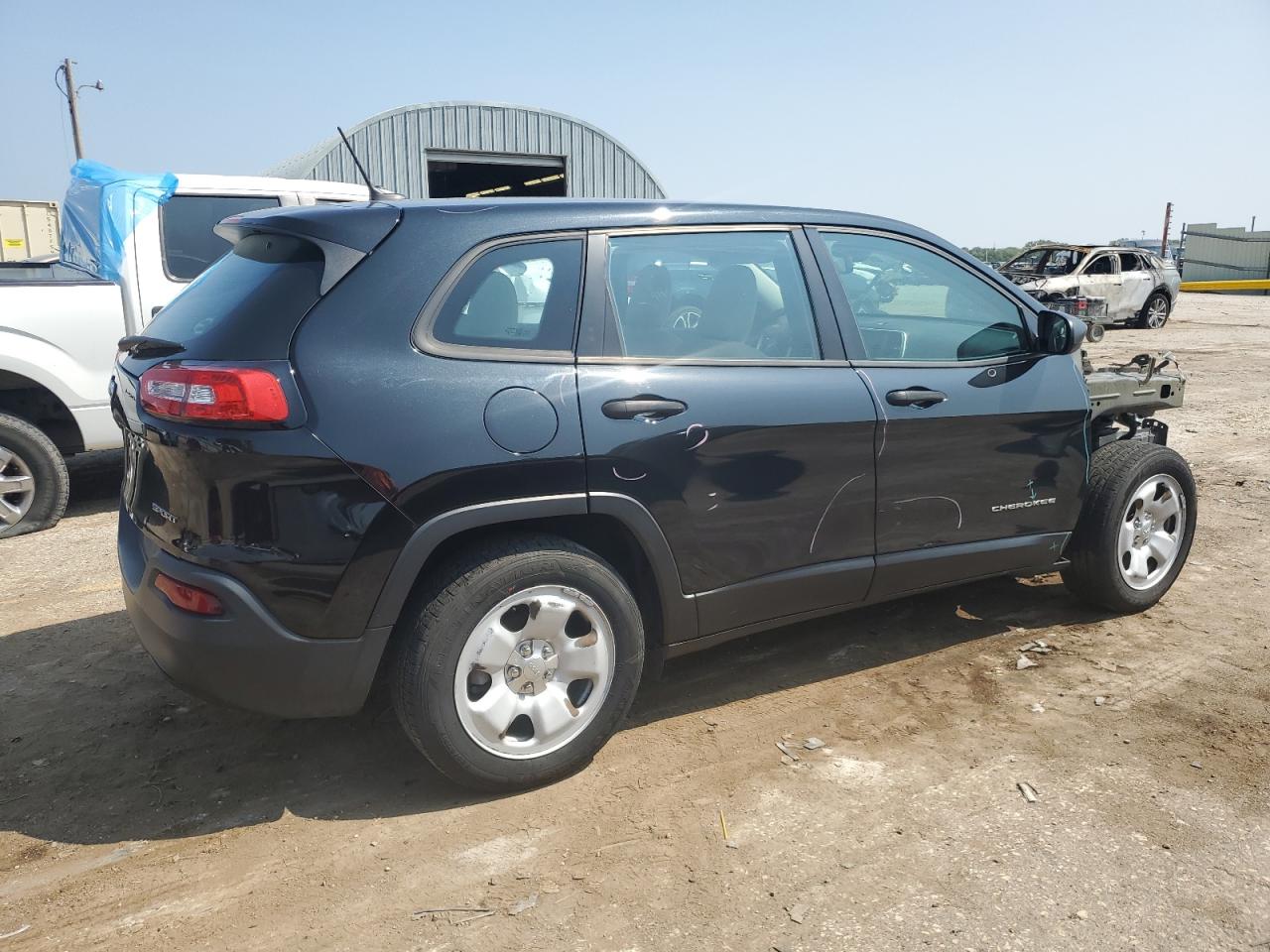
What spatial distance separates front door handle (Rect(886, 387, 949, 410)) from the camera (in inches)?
139

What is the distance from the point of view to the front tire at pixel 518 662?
278 centimetres

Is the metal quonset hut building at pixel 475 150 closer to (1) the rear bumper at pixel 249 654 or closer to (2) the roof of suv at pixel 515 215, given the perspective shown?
(2) the roof of suv at pixel 515 215

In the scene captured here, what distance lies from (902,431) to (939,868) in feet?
4.99

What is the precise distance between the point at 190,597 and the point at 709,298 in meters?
1.85

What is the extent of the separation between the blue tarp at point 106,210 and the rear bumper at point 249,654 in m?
4.44

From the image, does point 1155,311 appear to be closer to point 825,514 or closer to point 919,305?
point 919,305

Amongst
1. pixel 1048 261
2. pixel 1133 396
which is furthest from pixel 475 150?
pixel 1133 396

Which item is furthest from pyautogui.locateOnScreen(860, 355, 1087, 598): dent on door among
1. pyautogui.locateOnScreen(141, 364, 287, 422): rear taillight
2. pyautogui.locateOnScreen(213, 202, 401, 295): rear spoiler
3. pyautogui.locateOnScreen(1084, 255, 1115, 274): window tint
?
pyautogui.locateOnScreen(1084, 255, 1115, 274): window tint

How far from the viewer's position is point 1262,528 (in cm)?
584

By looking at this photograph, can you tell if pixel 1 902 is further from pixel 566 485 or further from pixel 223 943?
pixel 566 485

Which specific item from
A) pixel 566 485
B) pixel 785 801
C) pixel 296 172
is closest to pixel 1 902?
pixel 566 485

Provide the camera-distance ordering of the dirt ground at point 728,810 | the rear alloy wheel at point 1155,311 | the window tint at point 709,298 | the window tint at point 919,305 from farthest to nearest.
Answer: the rear alloy wheel at point 1155,311 < the window tint at point 919,305 < the window tint at point 709,298 < the dirt ground at point 728,810

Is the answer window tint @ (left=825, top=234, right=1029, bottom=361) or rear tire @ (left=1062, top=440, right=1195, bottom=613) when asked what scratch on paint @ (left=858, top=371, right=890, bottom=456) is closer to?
window tint @ (left=825, top=234, right=1029, bottom=361)

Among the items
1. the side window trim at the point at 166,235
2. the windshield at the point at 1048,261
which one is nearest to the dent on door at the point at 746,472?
the side window trim at the point at 166,235
